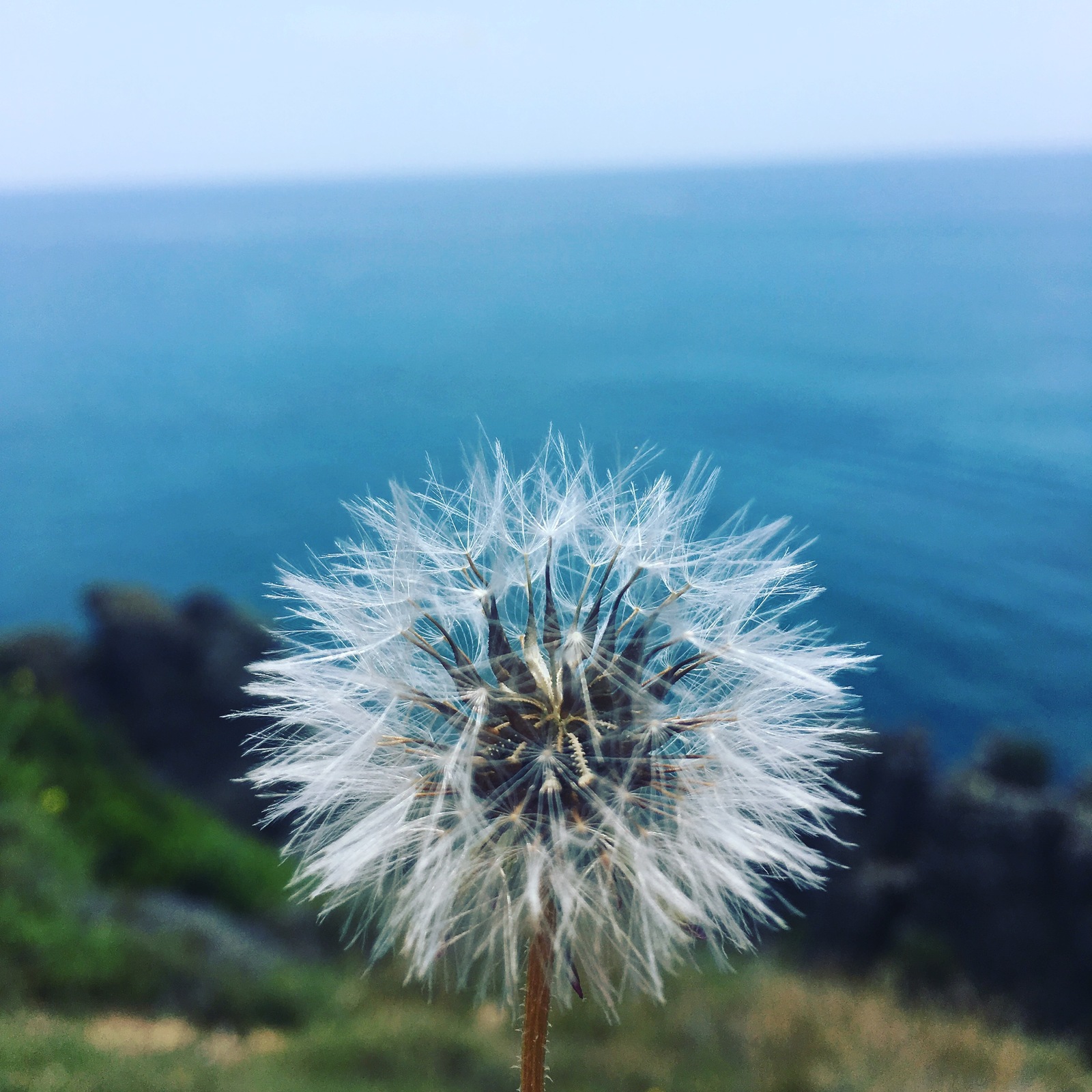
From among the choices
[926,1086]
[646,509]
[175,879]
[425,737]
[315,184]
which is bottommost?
[175,879]

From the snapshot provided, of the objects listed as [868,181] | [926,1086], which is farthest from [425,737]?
[868,181]

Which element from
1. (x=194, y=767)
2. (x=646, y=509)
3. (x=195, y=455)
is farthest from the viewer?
(x=195, y=455)

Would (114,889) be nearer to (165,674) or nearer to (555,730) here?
(165,674)

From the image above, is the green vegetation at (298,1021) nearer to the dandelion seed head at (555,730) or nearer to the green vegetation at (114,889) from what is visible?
the green vegetation at (114,889)

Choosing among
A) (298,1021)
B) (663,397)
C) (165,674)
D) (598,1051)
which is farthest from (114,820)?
(663,397)

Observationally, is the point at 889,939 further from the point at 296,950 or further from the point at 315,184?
the point at 315,184

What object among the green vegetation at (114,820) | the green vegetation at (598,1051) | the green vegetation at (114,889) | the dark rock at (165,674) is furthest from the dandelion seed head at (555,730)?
the dark rock at (165,674)

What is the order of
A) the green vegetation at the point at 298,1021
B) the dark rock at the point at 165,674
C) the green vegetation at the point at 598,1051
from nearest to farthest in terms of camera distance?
the green vegetation at the point at 598,1051 → the green vegetation at the point at 298,1021 → the dark rock at the point at 165,674

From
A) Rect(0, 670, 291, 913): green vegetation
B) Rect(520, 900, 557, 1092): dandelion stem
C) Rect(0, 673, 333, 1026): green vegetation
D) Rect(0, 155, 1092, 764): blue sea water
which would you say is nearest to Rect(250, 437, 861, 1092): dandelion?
Rect(520, 900, 557, 1092): dandelion stem
